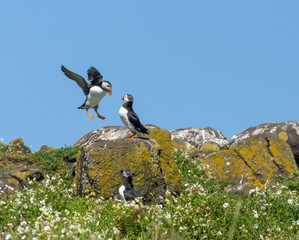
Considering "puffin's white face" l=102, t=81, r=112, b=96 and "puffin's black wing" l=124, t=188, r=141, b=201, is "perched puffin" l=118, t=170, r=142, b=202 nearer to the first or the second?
"puffin's black wing" l=124, t=188, r=141, b=201

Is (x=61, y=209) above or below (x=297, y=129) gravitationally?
below

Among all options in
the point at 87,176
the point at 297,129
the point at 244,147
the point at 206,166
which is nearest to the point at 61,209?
the point at 87,176

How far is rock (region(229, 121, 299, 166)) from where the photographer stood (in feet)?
75.3

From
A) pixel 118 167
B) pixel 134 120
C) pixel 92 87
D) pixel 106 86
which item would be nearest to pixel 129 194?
pixel 118 167

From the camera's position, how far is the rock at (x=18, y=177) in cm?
1547

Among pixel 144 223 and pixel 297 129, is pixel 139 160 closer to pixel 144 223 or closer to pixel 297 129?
pixel 144 223

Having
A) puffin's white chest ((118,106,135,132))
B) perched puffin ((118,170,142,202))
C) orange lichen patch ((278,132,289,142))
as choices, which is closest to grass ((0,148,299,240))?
perched puffin ((118,170,142,202))

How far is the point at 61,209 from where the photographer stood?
10031 millimetres

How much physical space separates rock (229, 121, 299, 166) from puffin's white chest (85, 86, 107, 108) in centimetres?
1112

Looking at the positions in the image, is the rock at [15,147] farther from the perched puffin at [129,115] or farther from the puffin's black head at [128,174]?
the puffin's black head at [128,174]

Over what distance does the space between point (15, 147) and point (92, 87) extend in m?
10.9

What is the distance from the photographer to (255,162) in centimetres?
1905

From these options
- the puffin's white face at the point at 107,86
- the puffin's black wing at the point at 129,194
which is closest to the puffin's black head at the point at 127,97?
the puffin's white face at the point at 107,86

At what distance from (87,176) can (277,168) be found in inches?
398
